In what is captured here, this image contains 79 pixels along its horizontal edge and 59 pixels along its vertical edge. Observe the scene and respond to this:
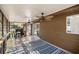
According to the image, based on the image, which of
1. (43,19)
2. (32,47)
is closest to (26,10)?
(43,19)

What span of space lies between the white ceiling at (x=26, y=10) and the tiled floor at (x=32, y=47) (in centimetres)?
53

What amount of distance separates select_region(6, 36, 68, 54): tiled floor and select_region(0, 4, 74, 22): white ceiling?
1.74 feet

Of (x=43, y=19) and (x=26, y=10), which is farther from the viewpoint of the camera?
(x=43, y=19)

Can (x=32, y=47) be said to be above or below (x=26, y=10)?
below

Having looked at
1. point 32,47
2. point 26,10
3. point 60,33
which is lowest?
point 32,47

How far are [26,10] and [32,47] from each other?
92 centimetres

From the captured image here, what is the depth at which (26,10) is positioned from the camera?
303 cm

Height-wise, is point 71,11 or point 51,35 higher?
point 71,11

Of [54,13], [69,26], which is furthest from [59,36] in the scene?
[54,13]

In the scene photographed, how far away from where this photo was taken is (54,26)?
318cm

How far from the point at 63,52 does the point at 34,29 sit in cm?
92

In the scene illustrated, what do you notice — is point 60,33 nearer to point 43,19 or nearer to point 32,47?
point 43,19

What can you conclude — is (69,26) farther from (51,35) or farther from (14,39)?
(14,39)
